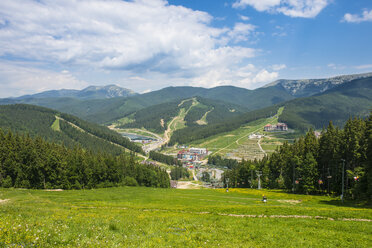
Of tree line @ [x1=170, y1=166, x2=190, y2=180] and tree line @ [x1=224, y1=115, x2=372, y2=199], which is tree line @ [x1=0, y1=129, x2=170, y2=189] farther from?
tree line @ [x1=170, y1=166, x2=190, y2=180]

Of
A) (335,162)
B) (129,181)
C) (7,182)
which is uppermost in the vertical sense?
(335,162)

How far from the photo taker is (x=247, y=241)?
632 inches

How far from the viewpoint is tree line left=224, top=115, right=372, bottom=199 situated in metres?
49.1

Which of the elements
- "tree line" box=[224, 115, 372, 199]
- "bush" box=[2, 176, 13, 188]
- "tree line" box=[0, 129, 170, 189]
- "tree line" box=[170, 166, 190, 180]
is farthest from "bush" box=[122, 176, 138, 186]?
"tree line" box=[170, 166, 190, 180]

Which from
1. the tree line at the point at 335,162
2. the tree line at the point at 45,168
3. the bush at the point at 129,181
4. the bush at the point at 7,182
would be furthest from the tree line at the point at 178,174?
the bush at the point at 7,182

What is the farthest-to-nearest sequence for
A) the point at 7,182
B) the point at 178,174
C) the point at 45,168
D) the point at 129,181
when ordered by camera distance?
the point at 178,174 → the point at 129,181 → the point at 45,168 → the point at 7,182

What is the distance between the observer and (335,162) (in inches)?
2375

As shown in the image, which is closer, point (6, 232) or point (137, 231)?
point (6, 232)

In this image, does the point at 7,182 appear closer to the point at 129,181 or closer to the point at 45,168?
the point at 45,168

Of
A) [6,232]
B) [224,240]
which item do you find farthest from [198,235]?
[6,232]

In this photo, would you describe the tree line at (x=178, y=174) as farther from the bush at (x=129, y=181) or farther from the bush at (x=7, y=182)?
the bush at (x=7, y=182)

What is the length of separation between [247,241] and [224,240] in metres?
1.99

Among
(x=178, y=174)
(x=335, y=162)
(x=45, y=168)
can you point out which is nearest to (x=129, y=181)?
(x=45, y=168)

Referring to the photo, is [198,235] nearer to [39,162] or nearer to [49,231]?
[49,231]
